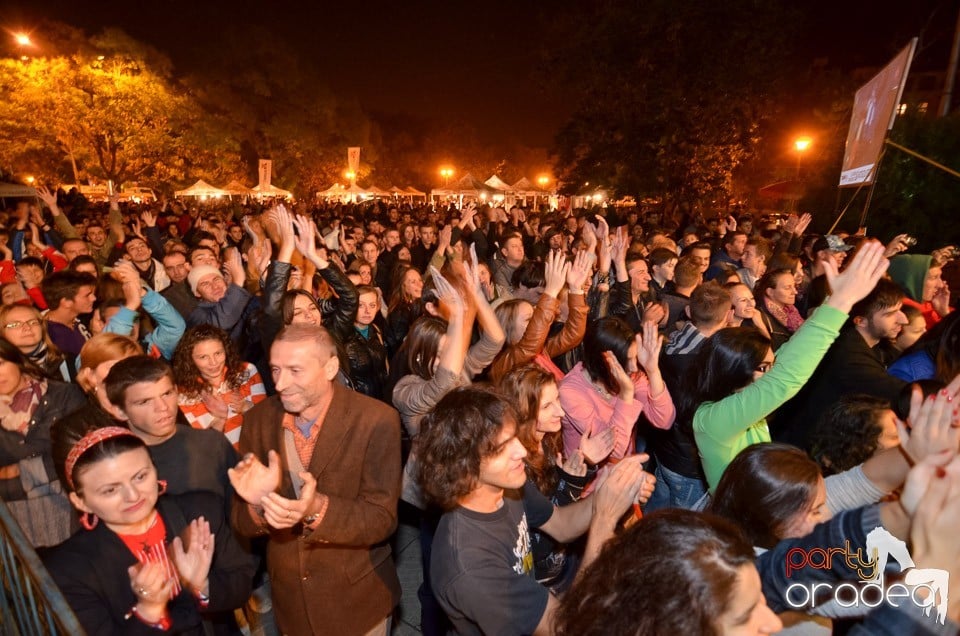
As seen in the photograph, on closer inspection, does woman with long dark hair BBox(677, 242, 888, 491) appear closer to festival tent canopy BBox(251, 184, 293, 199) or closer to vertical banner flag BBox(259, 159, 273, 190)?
vertical banner flag BBox(259, 159, 273, 190)

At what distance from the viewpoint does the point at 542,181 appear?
69.4 m

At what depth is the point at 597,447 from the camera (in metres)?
2.86

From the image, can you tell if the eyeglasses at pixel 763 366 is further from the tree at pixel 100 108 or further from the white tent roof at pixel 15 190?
the tree at pixel 100 108

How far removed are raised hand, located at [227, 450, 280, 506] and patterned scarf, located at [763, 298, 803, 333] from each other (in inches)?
191

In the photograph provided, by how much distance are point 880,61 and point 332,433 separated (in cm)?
4672

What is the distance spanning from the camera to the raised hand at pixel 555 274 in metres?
3.97

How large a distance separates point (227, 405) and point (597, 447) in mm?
2427

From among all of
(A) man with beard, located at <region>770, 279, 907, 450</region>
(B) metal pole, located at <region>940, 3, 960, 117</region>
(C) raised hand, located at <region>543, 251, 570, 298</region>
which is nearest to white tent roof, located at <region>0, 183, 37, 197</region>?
(C) raised hand, located at <region>543, 251, 570, 298</region>

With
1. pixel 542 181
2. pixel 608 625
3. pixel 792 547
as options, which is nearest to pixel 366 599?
pixel 608 625

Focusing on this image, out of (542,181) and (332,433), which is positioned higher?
(542,181)

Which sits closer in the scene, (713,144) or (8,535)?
(8,535)

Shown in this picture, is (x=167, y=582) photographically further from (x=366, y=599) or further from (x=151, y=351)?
(x=151, y=351)

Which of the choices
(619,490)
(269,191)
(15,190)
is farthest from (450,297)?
(269,191)

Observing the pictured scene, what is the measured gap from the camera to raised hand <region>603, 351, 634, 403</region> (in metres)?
3.21
